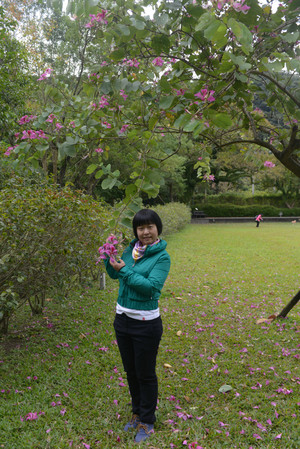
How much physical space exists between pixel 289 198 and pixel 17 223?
32784 millimetres

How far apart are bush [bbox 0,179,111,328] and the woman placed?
103 centimetres

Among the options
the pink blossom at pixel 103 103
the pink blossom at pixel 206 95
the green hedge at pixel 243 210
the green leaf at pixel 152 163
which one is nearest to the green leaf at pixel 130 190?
the green leaf at pixel 152 163

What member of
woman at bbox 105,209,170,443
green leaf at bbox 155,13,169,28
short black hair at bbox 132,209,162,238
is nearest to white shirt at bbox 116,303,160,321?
woman at bbox 105,209,170,443

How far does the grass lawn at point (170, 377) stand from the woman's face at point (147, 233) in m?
1.40

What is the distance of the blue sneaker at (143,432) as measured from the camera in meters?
2.47

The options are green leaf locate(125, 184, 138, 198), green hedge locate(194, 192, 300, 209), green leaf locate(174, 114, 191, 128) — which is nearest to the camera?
green leaf locate(174, 114, 191, 128)

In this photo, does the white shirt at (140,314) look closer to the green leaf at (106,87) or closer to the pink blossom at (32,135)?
the pink blossom at (32,135)

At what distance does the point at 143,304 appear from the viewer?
2309 millimetres

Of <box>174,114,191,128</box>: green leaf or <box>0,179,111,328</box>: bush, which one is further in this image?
<box>0,179,111,328</box>: bush

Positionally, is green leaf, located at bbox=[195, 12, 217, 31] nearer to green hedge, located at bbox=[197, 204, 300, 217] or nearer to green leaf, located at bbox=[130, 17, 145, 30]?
green leaf, located at bbox=[130, 17, 145, 30]

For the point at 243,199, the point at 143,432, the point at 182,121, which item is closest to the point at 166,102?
the point at 182,121

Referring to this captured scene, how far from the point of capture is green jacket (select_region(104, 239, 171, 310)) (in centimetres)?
222

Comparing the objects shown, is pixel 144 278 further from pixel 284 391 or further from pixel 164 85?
pixel 284 391

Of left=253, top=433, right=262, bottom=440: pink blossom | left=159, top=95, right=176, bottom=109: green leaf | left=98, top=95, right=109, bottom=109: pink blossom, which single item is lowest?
left=253, top=433, right=262, bottom=440: pink blossom
